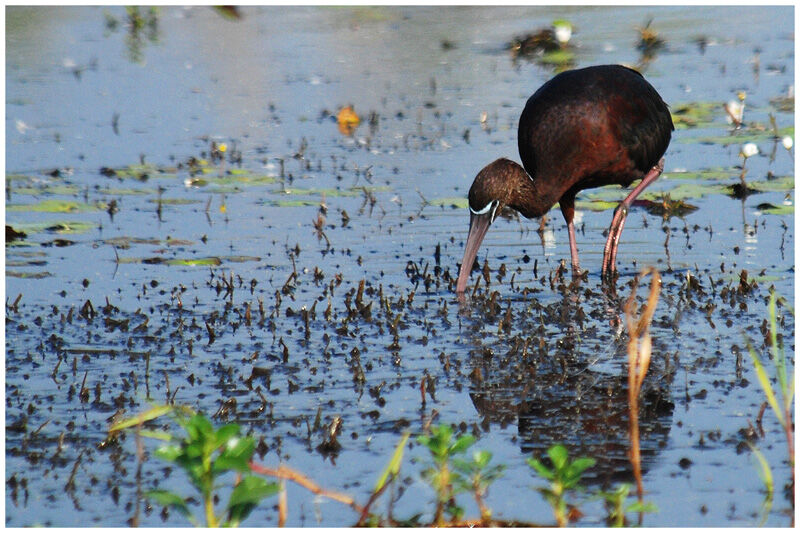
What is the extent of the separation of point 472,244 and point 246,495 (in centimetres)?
408

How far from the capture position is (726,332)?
6.17 m

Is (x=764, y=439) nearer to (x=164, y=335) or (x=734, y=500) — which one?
(x=734, y=500)

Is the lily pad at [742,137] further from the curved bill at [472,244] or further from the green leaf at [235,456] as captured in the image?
the green leaf at [235,456]

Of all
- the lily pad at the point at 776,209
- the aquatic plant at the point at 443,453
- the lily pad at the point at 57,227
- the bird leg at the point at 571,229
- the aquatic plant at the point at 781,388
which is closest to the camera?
the aquatic plant at the point at 443,453

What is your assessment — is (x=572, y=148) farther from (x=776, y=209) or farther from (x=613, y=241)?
(x=776, y=209)

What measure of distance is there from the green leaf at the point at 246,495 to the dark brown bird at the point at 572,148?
385 centimetres

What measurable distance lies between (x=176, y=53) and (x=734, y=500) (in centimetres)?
1316

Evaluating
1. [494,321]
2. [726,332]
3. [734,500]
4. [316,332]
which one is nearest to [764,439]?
[734,500]

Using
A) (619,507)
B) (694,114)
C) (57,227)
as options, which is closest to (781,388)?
(619,507)

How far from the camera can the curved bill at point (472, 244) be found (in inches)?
280

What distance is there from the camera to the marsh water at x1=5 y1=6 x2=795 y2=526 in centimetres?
468

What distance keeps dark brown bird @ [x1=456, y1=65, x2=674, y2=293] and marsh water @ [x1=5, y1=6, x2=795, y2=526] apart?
348 mm

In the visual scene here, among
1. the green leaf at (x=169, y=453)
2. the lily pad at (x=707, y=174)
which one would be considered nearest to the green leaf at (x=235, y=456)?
the green leaf at (x=169, y=453)

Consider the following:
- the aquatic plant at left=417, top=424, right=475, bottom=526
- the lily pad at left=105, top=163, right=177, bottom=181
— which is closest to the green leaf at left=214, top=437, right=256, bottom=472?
the aquatic plant at left=417, top=424, right=475, bottom=526
